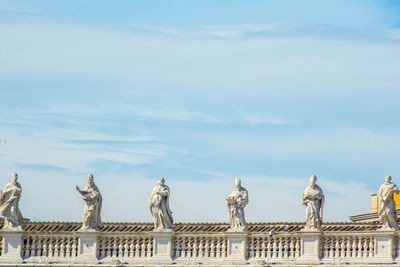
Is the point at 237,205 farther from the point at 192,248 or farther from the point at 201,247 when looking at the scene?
the point at 192,248

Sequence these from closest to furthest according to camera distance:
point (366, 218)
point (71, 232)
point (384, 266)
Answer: point (384, 266) < point (71, 232) < point (366, 218)

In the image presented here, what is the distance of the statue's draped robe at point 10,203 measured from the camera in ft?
232

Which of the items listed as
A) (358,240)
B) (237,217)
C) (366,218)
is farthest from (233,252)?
(366,218)

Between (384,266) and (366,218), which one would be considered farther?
(366,218)

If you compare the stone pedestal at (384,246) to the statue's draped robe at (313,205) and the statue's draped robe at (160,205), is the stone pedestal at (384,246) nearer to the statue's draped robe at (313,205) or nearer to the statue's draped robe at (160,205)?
the statue's draped robe at (313,205)

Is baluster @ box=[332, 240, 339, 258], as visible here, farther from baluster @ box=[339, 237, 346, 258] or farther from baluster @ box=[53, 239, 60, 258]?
baluster @ box=[53, 239, 60, 258]

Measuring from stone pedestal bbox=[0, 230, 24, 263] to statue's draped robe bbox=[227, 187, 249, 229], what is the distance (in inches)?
407

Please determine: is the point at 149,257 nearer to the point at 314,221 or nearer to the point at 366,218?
the point at 314,221

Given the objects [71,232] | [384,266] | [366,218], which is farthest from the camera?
[366,218]

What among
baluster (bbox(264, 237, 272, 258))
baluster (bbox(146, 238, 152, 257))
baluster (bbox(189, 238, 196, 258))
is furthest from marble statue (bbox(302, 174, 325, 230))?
baluster (bbox(146, 238, 152, 257))

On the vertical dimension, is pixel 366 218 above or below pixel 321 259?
above

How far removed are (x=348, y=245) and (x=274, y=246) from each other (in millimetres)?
3493

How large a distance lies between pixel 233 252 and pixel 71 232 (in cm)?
798

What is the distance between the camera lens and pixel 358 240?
67.1m
